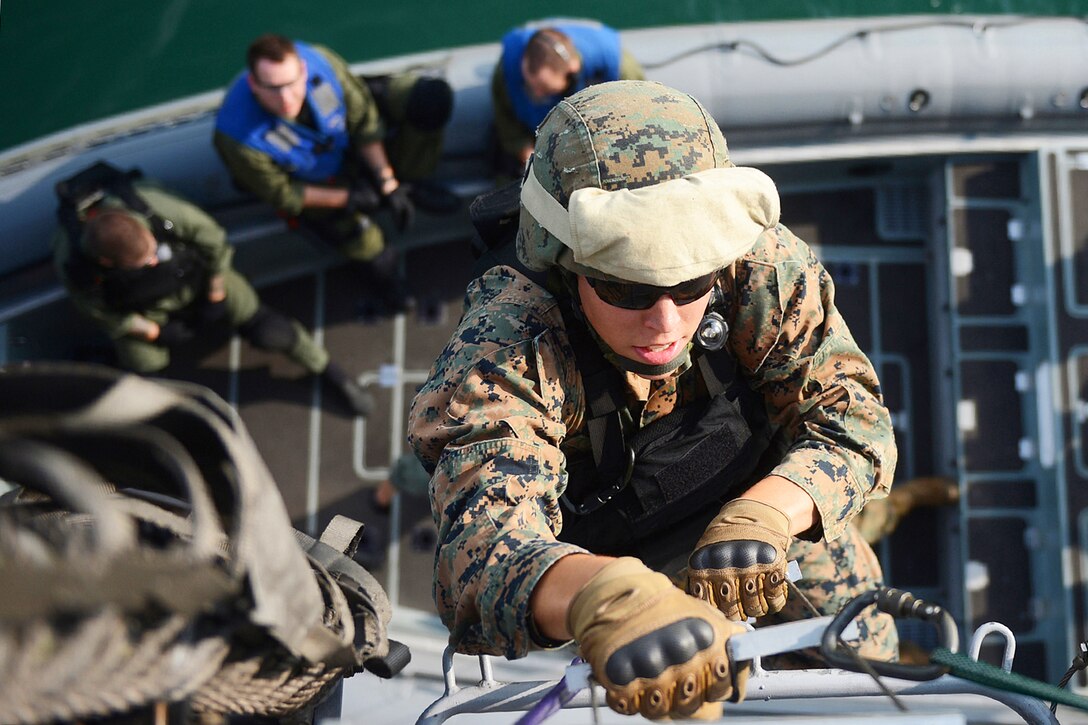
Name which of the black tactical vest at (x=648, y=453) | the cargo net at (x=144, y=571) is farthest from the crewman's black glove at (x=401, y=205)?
the cargo net at (x=144, y=571)

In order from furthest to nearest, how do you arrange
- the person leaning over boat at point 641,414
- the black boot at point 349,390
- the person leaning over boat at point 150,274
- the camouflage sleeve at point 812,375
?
the black boot at point 349,390 → the person leaning over boat at point 150,274 → the camouflage sleeve at point 812,375 → the person leaning over boat at point 641,414

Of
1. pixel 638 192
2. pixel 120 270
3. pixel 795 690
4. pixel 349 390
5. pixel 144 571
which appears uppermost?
pixel 638 192

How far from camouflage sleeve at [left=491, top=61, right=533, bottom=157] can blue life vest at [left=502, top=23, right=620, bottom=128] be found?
3 cm

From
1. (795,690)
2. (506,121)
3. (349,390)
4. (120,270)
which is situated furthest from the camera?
(349,390)

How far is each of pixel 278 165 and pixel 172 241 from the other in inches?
17.8

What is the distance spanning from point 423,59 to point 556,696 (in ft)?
10.3

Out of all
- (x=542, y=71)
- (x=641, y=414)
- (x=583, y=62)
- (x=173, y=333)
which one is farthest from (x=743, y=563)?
(x=173, y=333)

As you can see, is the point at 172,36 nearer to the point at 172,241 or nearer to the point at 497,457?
the point at 172,241

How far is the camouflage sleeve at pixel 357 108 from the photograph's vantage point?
12.1 feet

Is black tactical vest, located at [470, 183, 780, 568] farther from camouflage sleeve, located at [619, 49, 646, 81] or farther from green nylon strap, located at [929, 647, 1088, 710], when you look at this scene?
camouflage sleeve, located at [619, 49, 646, 81]

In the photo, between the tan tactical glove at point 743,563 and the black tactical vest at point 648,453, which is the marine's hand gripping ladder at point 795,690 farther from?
the black tactical vest at point 648,453

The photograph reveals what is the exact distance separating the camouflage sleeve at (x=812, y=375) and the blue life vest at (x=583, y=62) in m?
1.74

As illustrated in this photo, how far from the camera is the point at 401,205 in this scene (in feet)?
12.6

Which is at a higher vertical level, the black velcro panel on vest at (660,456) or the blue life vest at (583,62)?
the blue life vest at (583,62)
